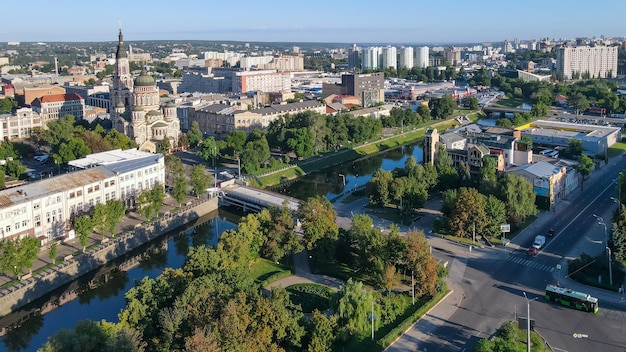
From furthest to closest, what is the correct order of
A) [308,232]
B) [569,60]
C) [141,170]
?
[569,60] → [141,170] → [308,232]

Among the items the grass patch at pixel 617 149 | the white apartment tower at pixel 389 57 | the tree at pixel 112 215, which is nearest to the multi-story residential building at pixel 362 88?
the grass patch at pixel 617 149

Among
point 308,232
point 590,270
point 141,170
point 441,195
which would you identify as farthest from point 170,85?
point 590,270

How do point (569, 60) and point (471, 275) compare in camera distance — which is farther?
point (569, 60)

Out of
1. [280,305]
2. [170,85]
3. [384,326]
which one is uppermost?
[170,85]

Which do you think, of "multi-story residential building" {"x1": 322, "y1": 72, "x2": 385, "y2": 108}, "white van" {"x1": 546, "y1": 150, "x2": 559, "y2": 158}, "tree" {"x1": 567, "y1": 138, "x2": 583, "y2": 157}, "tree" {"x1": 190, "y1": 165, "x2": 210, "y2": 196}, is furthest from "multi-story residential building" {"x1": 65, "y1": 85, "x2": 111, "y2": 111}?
"tree" {"x1": 567, "y1": 138, "x2": 583, "y2": 157}

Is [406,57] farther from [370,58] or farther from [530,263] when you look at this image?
[530,263]

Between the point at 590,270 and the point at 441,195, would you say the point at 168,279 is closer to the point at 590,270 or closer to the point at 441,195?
the point at 590,270

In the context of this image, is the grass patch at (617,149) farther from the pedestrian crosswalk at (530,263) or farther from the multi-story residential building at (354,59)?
the multi-story residential building at (354,59)
